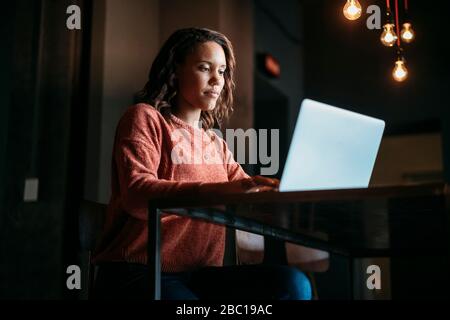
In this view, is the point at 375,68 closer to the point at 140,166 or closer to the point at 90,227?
the point at 90,227

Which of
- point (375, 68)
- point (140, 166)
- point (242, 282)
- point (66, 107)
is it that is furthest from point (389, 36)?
point (375, 68)

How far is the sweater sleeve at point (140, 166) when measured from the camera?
1206mm

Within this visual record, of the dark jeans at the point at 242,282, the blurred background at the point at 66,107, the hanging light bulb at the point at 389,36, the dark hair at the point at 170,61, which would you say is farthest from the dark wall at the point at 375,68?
the dark jeans at the point at 242,282

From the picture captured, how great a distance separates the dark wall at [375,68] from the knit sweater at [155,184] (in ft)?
12.2

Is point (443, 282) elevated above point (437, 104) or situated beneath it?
situated beneath

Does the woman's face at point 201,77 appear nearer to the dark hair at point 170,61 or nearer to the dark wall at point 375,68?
the dark hair at point 170,61

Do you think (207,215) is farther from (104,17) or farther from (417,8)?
(417,8)

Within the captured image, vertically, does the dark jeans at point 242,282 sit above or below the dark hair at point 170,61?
below

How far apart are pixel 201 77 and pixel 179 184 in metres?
0.55

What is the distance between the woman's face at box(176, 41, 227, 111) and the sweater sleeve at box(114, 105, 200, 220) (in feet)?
0.58

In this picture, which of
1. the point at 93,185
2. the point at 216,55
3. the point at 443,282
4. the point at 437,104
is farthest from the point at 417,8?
the point at 216,55

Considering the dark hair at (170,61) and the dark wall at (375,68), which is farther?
the dark wall at (375,68)

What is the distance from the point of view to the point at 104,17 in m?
2.94

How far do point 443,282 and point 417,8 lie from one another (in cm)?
307
